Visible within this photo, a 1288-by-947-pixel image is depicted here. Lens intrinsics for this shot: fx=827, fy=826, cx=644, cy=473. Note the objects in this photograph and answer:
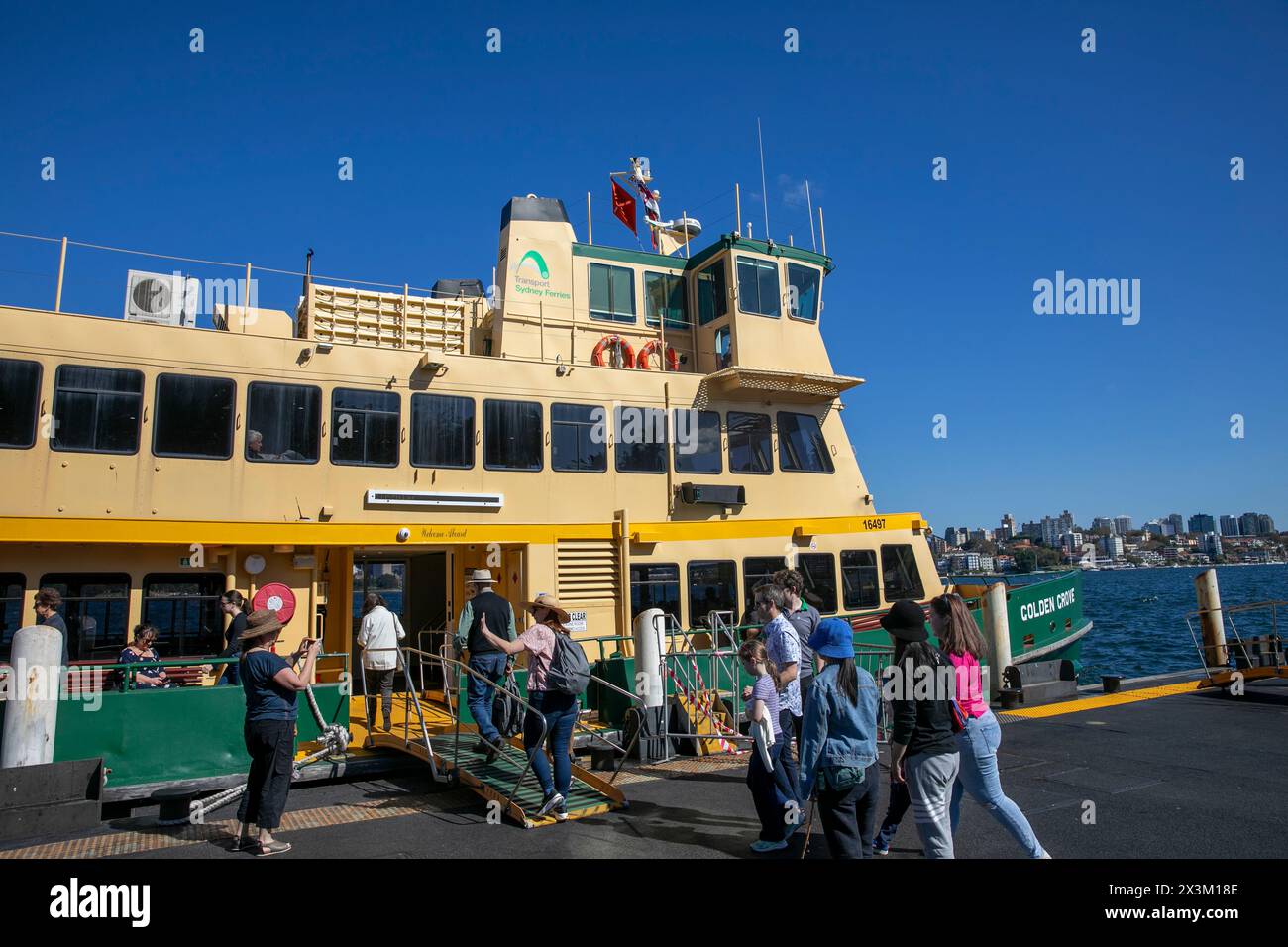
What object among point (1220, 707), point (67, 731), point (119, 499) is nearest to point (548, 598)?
point (67, 731)

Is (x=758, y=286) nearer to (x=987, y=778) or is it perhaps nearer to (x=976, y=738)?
(x=976, y=738)

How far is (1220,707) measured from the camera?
11.8 meters

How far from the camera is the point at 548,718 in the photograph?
22.4 ft

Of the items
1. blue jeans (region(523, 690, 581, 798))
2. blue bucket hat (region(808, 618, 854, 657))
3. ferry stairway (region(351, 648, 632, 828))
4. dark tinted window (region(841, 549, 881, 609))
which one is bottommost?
ferry stairway (region(351, 648, 632, 828))

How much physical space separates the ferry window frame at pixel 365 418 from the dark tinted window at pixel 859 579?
712 centimetres

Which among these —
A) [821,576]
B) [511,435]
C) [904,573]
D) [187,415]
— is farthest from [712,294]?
[187,415]

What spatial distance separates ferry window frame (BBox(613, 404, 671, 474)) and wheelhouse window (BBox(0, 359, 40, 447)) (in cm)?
711

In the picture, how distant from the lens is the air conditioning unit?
10250 mm

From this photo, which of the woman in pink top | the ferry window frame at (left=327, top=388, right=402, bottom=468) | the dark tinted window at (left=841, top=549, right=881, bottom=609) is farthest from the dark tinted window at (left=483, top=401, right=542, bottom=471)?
the woman in pink top

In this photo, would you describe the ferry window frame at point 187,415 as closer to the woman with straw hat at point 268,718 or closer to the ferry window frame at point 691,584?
the woman with straw hat at point 268,718

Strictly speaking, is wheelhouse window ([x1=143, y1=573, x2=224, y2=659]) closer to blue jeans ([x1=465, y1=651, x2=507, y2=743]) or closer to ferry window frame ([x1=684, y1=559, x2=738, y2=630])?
blue jeans ([x1=465, y1=651, x2=507, y2=743])

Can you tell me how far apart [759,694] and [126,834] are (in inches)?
216

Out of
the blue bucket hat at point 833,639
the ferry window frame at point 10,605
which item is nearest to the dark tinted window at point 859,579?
the blue bucket hat at point 833,639
